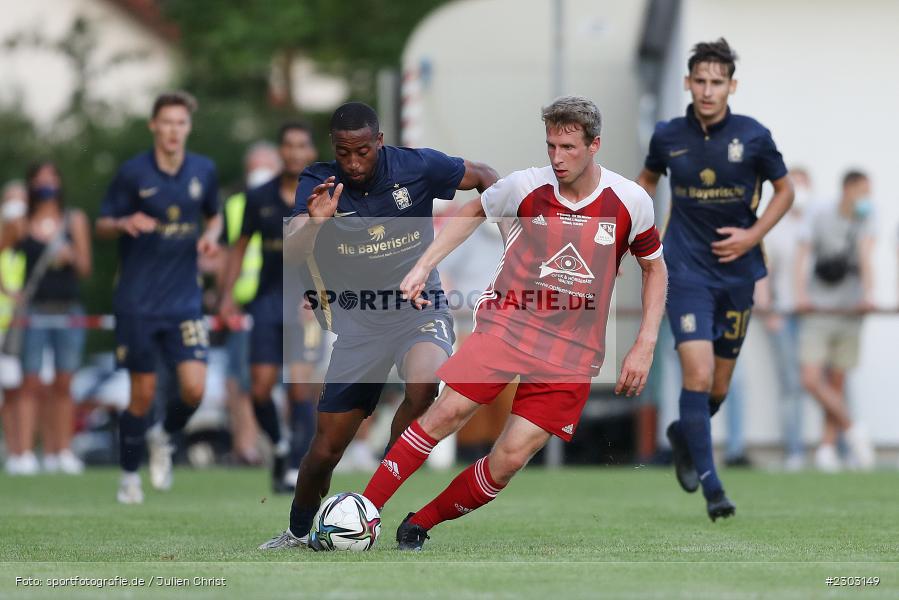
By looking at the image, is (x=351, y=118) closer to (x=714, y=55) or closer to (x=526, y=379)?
(x=526, y=379)

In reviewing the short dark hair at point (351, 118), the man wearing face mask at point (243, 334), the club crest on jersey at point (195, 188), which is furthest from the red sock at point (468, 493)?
the man wearing face mask at point (243, 334)

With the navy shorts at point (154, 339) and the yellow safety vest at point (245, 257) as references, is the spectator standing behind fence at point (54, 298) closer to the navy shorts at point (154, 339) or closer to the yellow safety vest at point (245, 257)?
the yellow safety vest at point (245, 257)

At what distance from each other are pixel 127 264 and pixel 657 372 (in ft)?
21.4

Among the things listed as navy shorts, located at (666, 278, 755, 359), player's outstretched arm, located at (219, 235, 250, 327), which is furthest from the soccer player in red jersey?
player's outstretched arm, located at (219, 235, 250, 327)

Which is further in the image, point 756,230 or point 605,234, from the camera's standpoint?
point 756,230

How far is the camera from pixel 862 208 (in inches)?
609

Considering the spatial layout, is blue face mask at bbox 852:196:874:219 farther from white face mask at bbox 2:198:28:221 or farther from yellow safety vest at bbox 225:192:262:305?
white face mask at bbox 2:198:28:221

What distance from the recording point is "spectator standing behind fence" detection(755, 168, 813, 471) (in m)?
15.9

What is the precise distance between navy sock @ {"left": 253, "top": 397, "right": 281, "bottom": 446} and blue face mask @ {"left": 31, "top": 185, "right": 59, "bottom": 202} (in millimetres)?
4136

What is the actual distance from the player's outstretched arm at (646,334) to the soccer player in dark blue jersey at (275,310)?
15.2 feet

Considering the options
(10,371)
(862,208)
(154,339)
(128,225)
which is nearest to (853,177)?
(862,208)

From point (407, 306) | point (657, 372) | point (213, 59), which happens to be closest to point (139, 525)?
point (407, 306)

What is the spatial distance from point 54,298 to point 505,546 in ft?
29.3

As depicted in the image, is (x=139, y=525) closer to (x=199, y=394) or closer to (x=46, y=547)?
(x=46, y=547)
